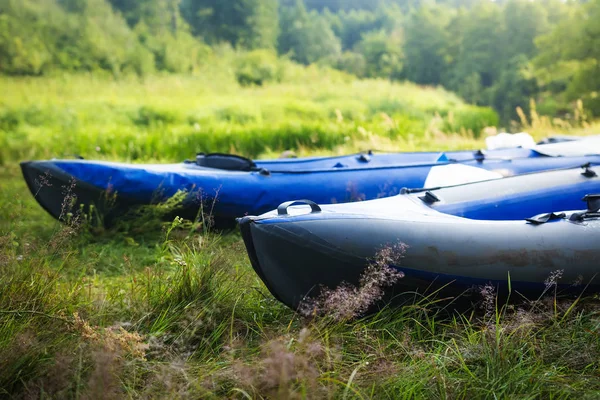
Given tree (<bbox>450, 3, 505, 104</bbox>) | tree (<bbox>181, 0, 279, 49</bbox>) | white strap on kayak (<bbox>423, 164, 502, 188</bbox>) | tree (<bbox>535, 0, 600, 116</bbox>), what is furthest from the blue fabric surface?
tree (<bbox>450, 3, 505, 104</bbox>)

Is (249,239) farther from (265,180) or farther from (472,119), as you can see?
(472,119)

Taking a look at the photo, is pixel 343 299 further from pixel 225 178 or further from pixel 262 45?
pixel 262 45

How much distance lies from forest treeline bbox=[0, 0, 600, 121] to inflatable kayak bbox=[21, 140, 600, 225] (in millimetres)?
10819

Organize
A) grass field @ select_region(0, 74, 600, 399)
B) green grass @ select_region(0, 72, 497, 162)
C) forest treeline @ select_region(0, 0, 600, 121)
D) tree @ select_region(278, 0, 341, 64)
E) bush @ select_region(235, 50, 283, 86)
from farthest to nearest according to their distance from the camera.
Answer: tree @ select_region(278, 0, 341, 64) → bush @ select_region(235, 50, 283, 86) → forest treeline @ select_region(0, 0, 600, 121) → green grass @ select_region(0, 72, 497, 162) → grass field @ select_region(0, 74, 600, 399)

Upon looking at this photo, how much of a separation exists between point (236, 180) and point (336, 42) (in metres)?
24.0

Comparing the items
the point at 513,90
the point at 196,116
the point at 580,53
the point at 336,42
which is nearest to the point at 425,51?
the point at 336,42

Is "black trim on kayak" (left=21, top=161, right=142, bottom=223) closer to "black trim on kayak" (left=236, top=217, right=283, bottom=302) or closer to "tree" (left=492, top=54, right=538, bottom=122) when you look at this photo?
"black trim on kayak" (left=236, top=217, right=283, bottom=302)

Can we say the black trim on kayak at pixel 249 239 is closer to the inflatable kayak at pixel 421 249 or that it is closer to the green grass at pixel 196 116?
the inflatable kayak at pixel 421 249

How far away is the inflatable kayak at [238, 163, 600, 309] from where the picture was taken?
204 cm

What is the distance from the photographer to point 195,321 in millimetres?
2041

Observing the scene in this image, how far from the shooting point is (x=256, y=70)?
51.1ft

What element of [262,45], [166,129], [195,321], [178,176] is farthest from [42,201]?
[262,45]

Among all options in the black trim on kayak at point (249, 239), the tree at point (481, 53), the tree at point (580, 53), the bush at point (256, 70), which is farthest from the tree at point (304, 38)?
the black trim on kayak at point (249, 239)

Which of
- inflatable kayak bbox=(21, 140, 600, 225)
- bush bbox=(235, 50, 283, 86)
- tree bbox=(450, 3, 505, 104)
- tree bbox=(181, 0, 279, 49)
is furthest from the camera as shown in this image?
tree bbox=(450, 3, 505, 104)
